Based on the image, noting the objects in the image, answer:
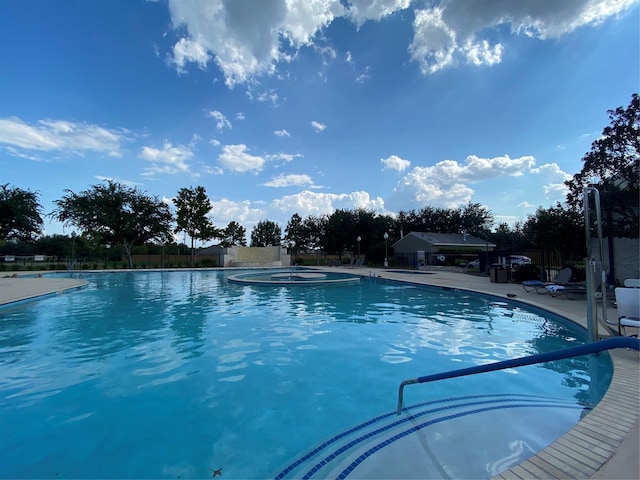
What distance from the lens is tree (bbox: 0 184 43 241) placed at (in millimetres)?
24922

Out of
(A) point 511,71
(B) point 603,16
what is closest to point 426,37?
(A) point 511,71

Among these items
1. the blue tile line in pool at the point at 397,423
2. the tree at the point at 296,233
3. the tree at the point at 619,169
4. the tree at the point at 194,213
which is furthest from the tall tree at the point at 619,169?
the tree at the point at 296,233

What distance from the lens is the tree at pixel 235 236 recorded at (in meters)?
43.7

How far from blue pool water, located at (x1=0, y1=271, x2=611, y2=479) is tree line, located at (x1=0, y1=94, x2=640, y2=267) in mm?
5047

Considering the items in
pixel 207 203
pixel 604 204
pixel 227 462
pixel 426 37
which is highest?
pixel 426 37

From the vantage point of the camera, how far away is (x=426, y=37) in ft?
36.1

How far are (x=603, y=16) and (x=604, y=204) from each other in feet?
17.5

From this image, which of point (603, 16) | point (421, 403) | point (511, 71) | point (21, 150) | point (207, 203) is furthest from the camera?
point (207, 203)

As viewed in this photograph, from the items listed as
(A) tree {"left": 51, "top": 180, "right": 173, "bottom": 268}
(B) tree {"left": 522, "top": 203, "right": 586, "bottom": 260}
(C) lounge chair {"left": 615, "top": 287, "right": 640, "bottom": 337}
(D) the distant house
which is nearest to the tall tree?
(B) tree {"left": 522, "top": 203, "right": 586, "bottom": 260}

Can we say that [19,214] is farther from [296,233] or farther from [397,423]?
[397,423]

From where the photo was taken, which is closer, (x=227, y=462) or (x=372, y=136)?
(x=227, y=462)

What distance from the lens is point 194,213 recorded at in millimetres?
30984

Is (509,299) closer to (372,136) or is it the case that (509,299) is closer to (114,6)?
(372,136)

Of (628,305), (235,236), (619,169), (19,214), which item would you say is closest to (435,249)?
(619,169)
